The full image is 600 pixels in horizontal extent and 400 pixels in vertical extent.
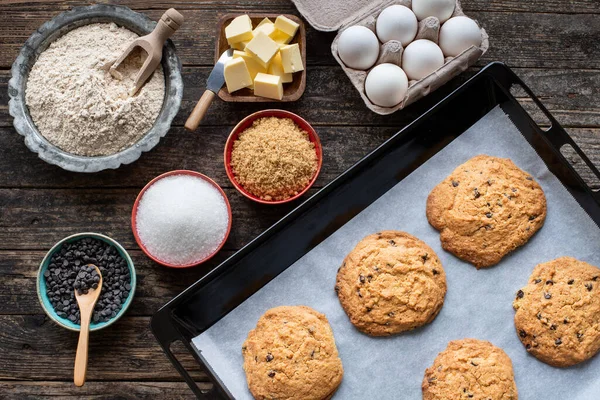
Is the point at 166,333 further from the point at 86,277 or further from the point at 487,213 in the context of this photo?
the point at 487,213

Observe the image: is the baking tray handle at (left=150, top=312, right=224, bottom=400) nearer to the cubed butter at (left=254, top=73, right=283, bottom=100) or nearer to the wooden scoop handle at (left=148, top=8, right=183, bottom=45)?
the cubed butter at (left=254, top=73, right=283, bottom=100)

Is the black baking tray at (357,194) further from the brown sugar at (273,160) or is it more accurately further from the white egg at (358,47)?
the white egg at (358,47)

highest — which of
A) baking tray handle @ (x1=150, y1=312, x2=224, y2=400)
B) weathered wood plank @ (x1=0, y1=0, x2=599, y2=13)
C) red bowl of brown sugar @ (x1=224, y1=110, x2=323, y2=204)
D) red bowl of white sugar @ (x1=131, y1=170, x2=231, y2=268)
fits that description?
weathered wood plank @ (x1=0, y1=0, x2=599, y2=13)

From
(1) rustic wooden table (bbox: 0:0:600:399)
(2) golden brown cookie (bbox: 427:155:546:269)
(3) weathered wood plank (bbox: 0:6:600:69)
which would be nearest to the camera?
(2) golden brown cookie (bbox: 427:155:546:269)

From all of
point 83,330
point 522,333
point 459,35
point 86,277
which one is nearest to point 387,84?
point 459,35

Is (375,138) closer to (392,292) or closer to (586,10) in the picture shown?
(392,292)

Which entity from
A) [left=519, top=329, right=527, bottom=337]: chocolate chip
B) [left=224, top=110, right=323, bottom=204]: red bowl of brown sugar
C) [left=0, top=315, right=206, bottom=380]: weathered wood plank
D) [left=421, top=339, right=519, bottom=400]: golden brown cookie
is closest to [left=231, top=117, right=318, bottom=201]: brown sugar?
[left=224, top=110, right=323, bottom=204]: red bowl of brown sugar

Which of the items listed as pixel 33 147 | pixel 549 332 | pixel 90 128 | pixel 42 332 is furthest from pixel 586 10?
pixel 42 332

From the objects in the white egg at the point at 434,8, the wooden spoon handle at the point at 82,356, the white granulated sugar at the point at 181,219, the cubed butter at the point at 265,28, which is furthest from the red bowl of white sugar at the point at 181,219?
the white egg at the point at 434,8
